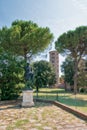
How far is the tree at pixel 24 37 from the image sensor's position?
66.6ft

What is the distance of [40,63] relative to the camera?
4091cm

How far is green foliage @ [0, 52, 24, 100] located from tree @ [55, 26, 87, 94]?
11037 millimetres

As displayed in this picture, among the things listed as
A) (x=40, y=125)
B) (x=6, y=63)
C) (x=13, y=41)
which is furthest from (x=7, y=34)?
(x=40, y=125)

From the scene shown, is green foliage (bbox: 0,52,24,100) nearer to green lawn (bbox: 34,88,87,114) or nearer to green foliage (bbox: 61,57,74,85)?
green lawn (bbox: 34,88,87,114)

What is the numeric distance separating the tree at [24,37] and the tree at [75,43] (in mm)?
4577

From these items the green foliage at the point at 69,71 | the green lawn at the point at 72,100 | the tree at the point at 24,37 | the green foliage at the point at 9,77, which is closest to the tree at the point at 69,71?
the green foliage at the point at 69,71

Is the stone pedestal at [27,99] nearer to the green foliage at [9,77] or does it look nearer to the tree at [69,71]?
the green foliage at [9,77]

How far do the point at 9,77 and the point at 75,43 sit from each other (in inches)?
474

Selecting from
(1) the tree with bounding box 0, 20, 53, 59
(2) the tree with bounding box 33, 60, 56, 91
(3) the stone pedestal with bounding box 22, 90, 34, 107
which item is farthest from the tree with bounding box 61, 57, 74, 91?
(3) the stone pedestal with bounding box 22, 90, 34, 107

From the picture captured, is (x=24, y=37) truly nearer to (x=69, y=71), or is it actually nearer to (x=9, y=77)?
(x=9, y=77)

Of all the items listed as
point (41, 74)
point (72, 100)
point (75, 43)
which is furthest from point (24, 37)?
point (41, 74)

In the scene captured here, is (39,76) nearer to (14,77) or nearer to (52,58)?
(14,77)

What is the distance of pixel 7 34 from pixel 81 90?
803 inches

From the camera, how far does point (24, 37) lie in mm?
20094
